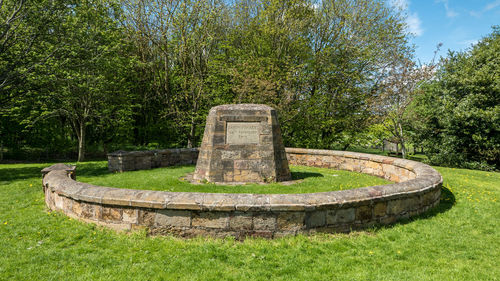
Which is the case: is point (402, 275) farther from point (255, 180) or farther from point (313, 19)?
point (313, 19)

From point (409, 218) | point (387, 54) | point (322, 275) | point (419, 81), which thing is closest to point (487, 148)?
point (419, 81)

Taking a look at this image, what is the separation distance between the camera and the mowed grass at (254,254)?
3533 millimetres

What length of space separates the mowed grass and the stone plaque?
4.49 meters

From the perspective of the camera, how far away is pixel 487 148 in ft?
52.9

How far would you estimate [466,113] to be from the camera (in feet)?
51.8

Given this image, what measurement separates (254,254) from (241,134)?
16.4 ft

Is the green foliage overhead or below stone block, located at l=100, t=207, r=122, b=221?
overhead

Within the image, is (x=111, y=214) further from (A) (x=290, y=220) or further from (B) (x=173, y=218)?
(A) (x=290, y=220)

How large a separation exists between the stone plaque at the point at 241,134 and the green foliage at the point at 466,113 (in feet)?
47.7

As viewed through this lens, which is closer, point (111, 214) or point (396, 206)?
point (111, 214)

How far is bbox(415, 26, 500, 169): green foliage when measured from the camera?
1586 cm

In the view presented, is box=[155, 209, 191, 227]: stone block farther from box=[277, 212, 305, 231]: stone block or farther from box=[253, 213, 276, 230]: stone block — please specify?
box=[277, 212, 305, 231]: stone block

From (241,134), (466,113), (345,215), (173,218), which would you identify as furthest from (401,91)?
(173,218)

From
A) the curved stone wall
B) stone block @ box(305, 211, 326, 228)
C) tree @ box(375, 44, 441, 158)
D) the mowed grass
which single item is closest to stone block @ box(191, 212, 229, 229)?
the curved stone wall
